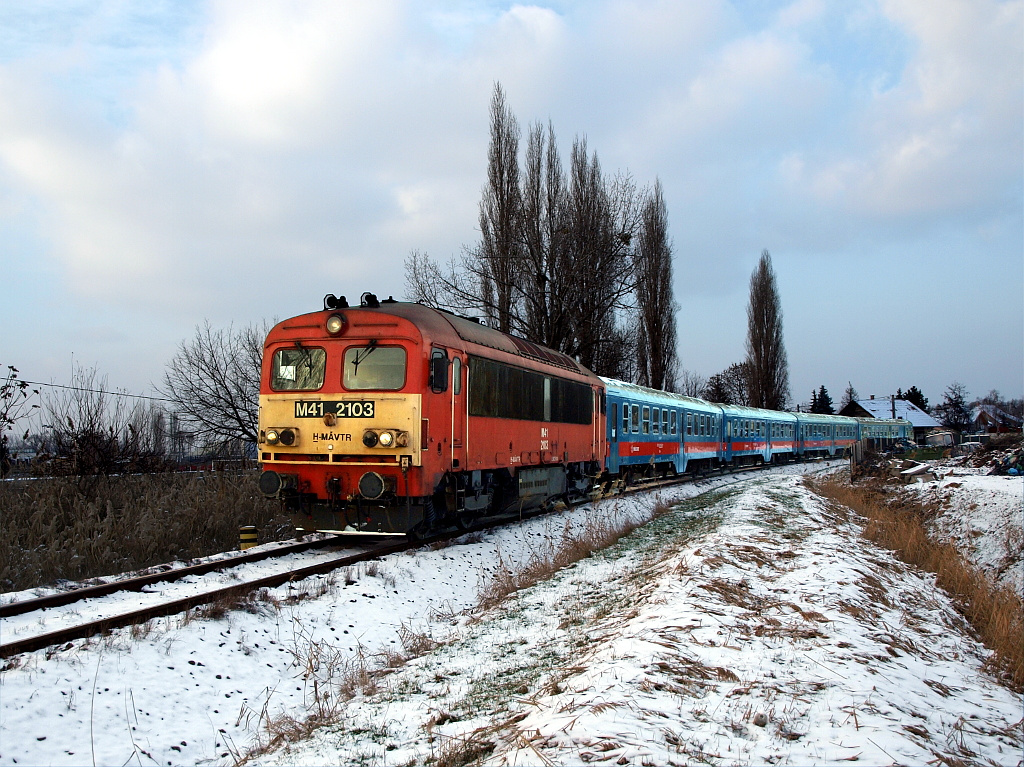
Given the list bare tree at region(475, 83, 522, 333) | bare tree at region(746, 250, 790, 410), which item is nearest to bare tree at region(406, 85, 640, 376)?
bare tree at region(475, 83, 522, 333)

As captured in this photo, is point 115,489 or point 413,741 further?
point 115,489

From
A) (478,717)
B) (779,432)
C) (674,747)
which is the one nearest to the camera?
(674,747)

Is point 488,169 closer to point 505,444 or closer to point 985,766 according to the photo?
point 505,444

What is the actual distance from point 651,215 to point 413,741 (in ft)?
99.0

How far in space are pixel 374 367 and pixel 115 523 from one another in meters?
3.95

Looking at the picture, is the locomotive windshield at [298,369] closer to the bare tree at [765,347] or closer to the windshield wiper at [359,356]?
the windshield wiper at [359,356]

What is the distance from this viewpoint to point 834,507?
1620 cm

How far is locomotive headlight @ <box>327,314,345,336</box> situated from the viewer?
9.58 m

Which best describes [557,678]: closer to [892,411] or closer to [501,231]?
[501,231]

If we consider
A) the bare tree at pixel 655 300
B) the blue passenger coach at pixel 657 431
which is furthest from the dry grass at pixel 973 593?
the bare tree at pixel 655 300

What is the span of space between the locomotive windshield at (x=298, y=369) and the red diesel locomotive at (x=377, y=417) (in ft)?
0.04

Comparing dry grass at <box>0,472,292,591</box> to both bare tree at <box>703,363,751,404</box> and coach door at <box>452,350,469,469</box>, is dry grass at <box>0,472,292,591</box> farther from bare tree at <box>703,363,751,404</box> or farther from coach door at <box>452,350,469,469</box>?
bare tree at <box>703,363,751,404</box>

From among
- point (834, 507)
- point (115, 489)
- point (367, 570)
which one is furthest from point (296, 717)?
point (834, 507)

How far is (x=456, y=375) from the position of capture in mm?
9984
